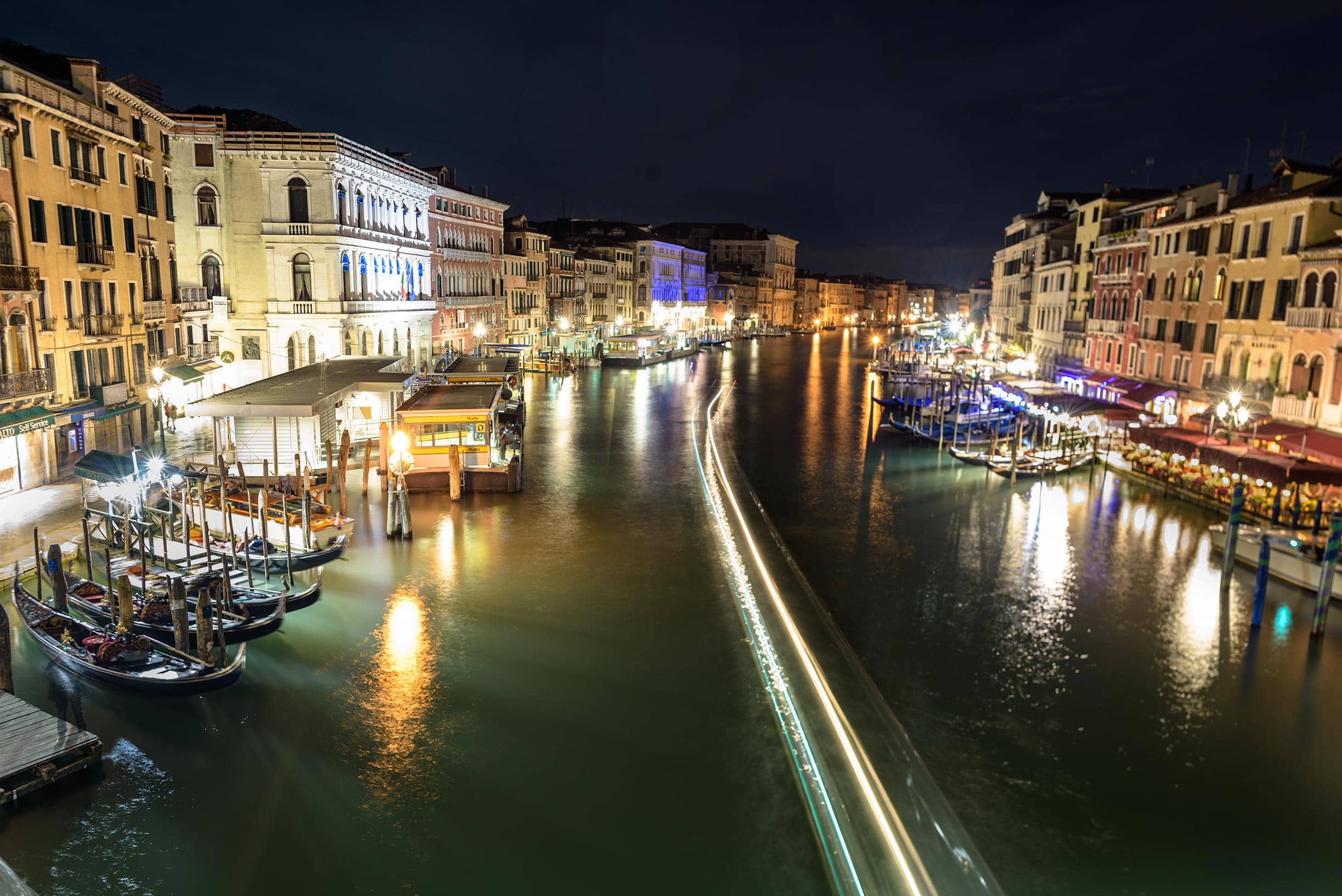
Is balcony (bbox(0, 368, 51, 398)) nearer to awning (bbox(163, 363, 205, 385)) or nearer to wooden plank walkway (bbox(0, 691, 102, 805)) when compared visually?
awning (bbox(163, 363, 205, 385))

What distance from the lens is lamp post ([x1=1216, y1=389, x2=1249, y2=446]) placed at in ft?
84.8

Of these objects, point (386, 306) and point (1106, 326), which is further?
point (1106, 326)

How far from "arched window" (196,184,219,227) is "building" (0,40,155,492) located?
5708 millimetres

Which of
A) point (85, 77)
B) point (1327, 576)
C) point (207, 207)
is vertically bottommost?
point (1327, 576)

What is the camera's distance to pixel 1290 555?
60.4 feet

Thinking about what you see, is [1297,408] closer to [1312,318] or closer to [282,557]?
[1312,318]

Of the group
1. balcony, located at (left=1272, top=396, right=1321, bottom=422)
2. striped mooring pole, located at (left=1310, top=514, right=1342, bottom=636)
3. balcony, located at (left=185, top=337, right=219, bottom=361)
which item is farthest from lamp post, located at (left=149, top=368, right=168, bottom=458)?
balcony, located at (left=1272, top=396, right=1321, bottom=422)

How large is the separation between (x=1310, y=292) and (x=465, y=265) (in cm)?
4434

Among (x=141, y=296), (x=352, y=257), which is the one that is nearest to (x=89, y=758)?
(x=141, y=296)

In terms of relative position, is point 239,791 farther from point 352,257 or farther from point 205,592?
point 352,257

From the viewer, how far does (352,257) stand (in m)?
36.6

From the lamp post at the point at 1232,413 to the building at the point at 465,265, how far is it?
38.0m

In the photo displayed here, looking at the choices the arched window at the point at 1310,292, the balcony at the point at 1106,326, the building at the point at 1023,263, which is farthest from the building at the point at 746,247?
the arched window at the point at 1310,292

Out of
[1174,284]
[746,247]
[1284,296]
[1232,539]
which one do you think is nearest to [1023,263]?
[1174,284]
